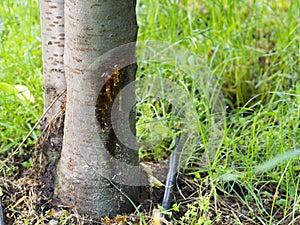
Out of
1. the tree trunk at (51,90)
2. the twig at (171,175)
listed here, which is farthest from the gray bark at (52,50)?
the twig at (171,175)


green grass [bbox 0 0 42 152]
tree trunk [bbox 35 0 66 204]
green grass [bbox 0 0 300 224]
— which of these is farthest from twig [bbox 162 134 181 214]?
green grass [bbox 0 0 42 152]

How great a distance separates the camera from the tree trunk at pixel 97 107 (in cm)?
121

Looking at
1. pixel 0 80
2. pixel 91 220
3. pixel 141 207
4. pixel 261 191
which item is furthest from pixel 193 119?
pixel 0 80

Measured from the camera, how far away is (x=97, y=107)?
1290 mm

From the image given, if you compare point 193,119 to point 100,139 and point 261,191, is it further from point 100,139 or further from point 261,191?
point 100,139

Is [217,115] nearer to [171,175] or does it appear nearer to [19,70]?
[171,175]

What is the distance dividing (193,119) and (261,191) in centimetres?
38

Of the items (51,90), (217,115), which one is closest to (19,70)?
(51,90)

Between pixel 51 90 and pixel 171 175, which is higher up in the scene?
pixel 51 90

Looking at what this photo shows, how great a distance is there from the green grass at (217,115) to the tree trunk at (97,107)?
201mm

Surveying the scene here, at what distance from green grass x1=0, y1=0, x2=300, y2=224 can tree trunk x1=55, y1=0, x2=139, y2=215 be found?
20cm

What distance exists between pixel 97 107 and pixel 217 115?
2.52 ft

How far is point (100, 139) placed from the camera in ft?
4.34

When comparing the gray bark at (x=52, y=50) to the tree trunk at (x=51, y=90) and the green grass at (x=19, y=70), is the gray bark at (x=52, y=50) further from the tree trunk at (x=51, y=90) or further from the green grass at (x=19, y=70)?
the green grass at (x=19, y=70)
